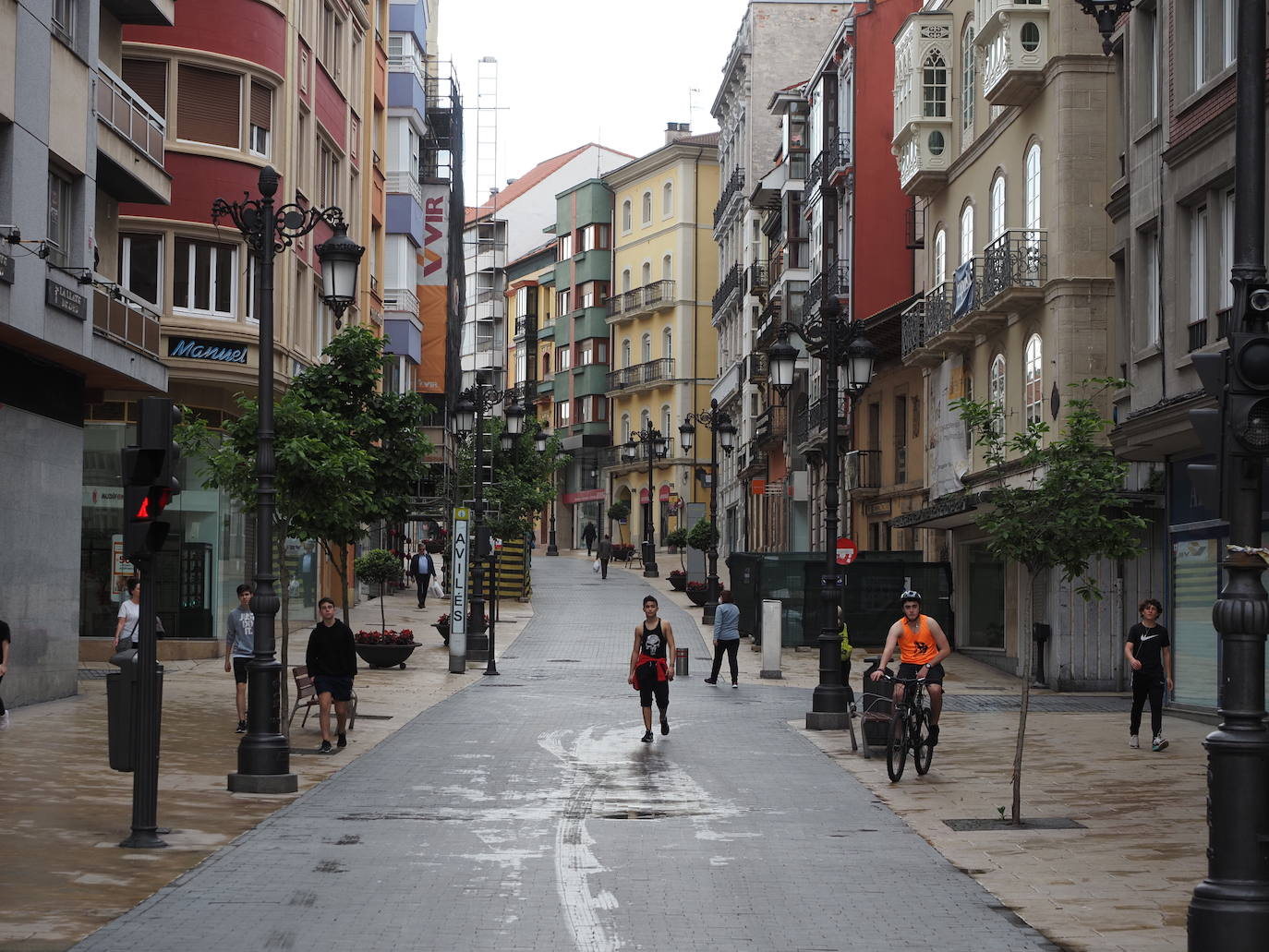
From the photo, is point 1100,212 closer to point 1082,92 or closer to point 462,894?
point 1082,92

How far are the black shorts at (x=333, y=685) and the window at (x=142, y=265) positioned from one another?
14346mm

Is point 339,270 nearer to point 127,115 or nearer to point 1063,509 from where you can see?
point 1063,509

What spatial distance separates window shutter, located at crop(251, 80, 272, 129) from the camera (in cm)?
3338

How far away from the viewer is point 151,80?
104 ft

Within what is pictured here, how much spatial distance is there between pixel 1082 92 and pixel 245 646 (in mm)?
17688

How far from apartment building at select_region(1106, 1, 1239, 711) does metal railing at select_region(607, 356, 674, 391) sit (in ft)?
204

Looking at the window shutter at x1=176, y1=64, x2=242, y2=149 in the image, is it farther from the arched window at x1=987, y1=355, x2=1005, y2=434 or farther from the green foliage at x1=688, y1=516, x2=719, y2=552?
the green foliage at x1=688, y1=516, x2=719, y2=552

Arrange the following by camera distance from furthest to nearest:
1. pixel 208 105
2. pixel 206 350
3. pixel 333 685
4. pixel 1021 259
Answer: pixel 208 105 < pixel 206 350 < pixel 1021 259 < pixel 333 685

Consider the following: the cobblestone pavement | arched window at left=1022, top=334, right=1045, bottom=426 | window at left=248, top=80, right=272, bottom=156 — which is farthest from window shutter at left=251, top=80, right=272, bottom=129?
the cobblestone pavement

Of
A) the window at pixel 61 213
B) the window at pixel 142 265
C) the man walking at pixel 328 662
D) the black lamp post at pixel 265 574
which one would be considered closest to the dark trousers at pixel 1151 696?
the man walking at pixel 328 662

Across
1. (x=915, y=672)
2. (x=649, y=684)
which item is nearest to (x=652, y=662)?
(x=649, y=684)

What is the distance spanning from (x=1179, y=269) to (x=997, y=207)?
11490 mm

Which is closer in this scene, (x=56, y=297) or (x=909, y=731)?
(x=909, y=731)

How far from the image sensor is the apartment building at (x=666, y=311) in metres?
87.9
